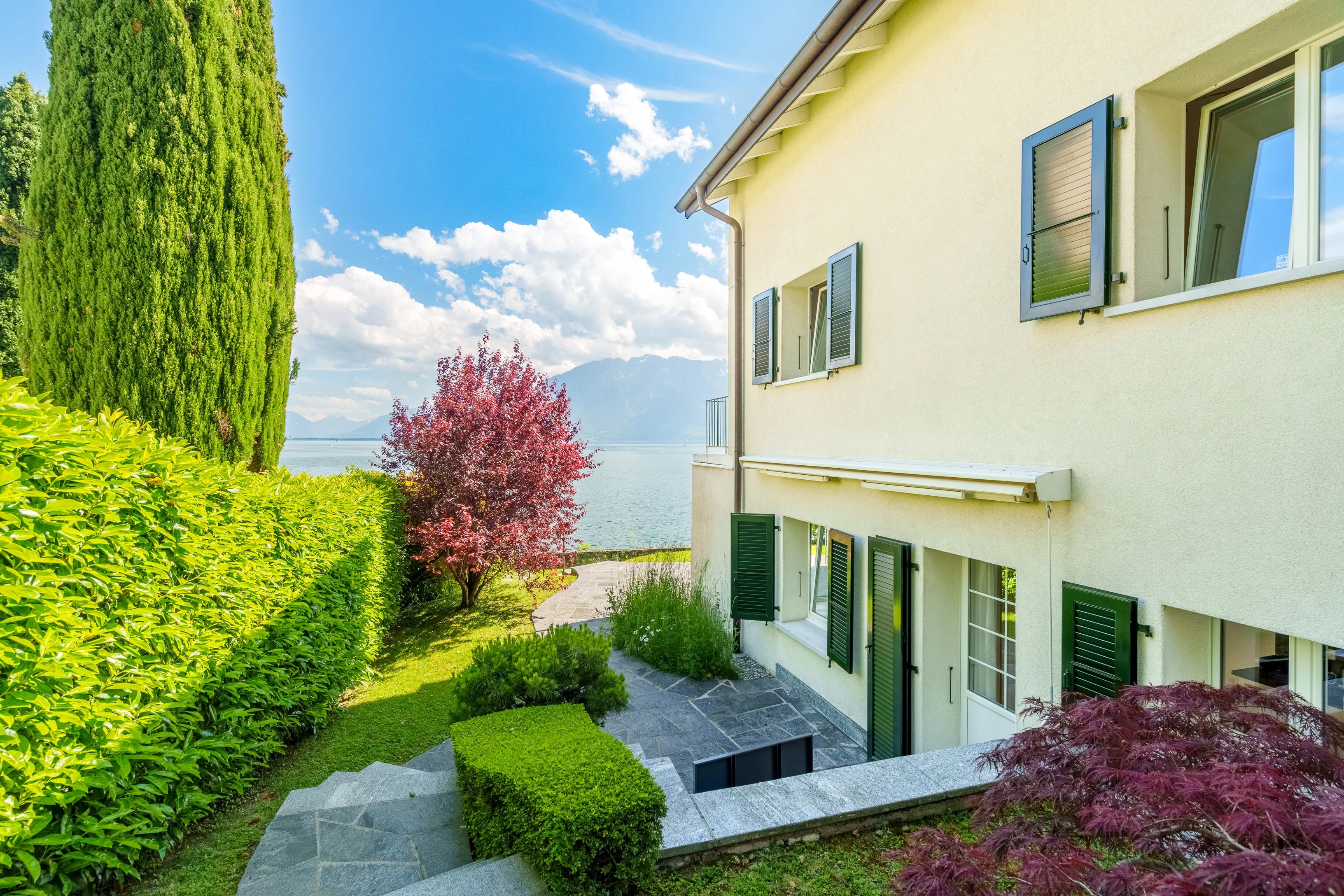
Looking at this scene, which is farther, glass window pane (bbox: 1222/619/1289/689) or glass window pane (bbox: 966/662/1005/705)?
glass window pane (bbox: 966/662/1005/705)

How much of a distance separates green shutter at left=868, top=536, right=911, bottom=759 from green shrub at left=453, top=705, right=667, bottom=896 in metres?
3.39

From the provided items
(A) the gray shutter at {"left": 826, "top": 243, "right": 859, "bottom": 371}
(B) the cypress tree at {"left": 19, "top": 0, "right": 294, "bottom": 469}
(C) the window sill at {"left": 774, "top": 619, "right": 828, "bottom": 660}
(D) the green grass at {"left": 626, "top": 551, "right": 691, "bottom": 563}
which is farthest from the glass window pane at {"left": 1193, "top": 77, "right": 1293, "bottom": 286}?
(D) the green grass at {"left": 626, "top": 551, "right": 691, "bottom": 563}

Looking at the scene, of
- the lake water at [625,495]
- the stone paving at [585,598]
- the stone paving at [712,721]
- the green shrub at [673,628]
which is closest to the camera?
the stone paving at [712,721]

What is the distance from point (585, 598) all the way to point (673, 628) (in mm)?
4810

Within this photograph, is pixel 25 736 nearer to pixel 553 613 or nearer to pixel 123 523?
pixel 123 523

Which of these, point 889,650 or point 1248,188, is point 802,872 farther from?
point 1248,188

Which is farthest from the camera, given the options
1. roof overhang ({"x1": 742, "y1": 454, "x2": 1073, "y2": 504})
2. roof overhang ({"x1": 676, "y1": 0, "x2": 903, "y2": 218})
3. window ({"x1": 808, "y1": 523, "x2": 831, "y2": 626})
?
window ({"x1": 808, "y1": 523, "x2": 831, "y2": 626})

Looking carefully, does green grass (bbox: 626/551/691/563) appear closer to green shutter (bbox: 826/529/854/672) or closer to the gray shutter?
green shutter (bbox: 826/529/854/672)

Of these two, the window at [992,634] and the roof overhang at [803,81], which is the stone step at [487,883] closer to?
the window at [992,634]

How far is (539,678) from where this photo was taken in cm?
458

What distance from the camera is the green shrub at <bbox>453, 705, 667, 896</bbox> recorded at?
9.27ft

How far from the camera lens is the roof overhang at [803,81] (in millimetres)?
5520

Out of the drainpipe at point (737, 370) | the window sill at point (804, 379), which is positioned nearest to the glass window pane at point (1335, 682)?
the window sill at point (804, 379)

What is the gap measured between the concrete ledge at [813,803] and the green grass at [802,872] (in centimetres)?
7
